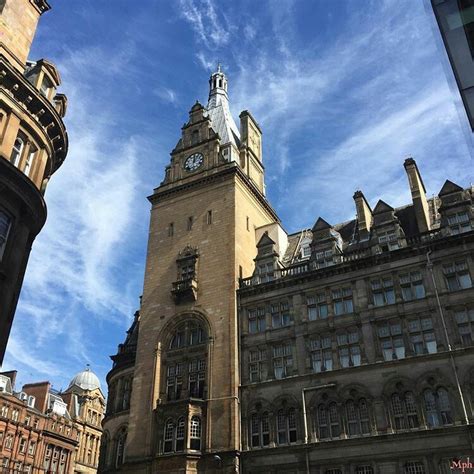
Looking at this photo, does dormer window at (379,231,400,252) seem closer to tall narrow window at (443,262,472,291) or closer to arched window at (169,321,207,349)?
tall narrow window at (443,262,472,291)

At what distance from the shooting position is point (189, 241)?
159 feet

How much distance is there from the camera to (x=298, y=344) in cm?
3934

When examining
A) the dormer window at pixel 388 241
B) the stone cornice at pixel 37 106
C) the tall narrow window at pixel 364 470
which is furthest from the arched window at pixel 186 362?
the stone cornice at pixel 37 106

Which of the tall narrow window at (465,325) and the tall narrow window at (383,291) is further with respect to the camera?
the tall narrow window at (383,291)

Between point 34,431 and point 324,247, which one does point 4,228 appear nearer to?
point 324,247

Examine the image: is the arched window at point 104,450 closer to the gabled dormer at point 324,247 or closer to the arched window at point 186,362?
the arched window at point 186,362

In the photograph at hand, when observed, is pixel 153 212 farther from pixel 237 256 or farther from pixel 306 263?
pixel 306 263

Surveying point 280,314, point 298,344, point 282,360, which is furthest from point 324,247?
point 282,360

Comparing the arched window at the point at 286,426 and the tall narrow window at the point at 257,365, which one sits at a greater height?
the tall narrow window at the point at 257,365

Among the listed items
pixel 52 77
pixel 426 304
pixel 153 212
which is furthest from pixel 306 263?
pixel 52 77

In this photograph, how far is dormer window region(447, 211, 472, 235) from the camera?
125 ft

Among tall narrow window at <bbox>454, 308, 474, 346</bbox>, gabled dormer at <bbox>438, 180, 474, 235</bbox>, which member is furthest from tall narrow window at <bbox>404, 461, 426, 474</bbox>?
gabled dormer at <bbox>438, 180, 474, 235</bbox>

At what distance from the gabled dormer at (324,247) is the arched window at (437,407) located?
12139 millimetres

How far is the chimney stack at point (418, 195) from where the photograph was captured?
41200mm
